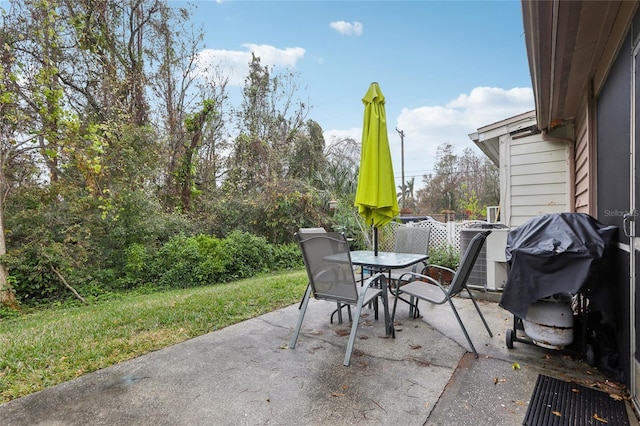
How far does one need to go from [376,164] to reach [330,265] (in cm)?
145

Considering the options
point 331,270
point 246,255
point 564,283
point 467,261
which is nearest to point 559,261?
point 564,283

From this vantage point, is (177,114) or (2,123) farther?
(177,114)

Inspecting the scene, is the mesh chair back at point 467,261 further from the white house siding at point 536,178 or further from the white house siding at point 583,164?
the white house siding at point 536,178

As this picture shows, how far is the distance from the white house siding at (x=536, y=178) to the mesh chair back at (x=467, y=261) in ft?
8.29

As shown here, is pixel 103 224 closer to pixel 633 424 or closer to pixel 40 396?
pixel 40 396

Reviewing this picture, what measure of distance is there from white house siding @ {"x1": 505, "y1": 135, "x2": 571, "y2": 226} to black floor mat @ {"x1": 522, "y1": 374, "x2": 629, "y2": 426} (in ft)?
9.84

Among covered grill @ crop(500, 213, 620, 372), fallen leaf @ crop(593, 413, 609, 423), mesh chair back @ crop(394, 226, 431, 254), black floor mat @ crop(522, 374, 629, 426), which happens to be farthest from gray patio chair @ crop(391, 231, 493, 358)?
mesh chair back @ crop(394, 226, 431, 254)

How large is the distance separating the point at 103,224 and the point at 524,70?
24.5ft

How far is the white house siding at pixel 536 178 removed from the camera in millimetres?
4367

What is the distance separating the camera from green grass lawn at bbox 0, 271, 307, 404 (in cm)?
233

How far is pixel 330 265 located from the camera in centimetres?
267

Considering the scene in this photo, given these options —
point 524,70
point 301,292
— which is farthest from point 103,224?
point 524,70

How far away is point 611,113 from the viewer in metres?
2.27

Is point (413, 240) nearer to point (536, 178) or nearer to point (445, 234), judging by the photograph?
point (536, 178)
